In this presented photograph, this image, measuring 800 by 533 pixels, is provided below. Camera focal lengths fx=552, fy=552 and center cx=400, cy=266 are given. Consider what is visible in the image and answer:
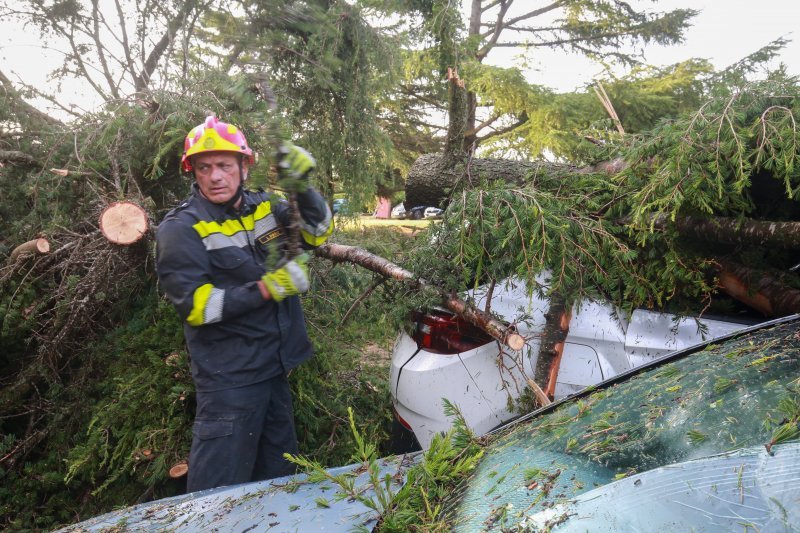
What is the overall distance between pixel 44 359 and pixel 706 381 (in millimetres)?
3651

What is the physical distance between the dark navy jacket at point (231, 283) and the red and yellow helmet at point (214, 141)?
212 mm

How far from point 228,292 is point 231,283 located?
8.3 inches

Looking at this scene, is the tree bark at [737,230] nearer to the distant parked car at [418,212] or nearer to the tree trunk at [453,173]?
the tree trunk at [453,173]

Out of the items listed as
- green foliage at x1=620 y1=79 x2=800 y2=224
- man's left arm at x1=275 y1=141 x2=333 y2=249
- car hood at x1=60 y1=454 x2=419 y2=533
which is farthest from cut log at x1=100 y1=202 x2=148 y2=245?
green foliage at x1=620 y1=79 x2=800 y2=224

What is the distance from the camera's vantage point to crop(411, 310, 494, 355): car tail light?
287cm

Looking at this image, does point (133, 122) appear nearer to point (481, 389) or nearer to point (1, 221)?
point (1, 221)

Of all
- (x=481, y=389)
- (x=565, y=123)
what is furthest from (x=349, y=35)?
(x=565, y=123)

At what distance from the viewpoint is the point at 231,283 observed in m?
2.81

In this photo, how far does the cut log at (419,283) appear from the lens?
266 cm

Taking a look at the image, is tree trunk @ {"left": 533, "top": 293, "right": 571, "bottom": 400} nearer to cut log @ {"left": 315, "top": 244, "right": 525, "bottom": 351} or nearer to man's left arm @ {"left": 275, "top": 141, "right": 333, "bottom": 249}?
cut log @ {"left": 315, "top": 244, "right": 525, "bottom": 351}

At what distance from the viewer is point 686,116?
8.70 ft

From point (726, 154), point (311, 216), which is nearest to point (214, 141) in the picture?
point (311, 216)

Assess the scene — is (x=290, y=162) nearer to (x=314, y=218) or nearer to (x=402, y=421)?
(x=314, y=218)

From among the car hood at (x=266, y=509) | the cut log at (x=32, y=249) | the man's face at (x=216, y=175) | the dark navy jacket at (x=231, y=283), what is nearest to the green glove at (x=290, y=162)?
the dark navy jacket at (x=231, y=283)
